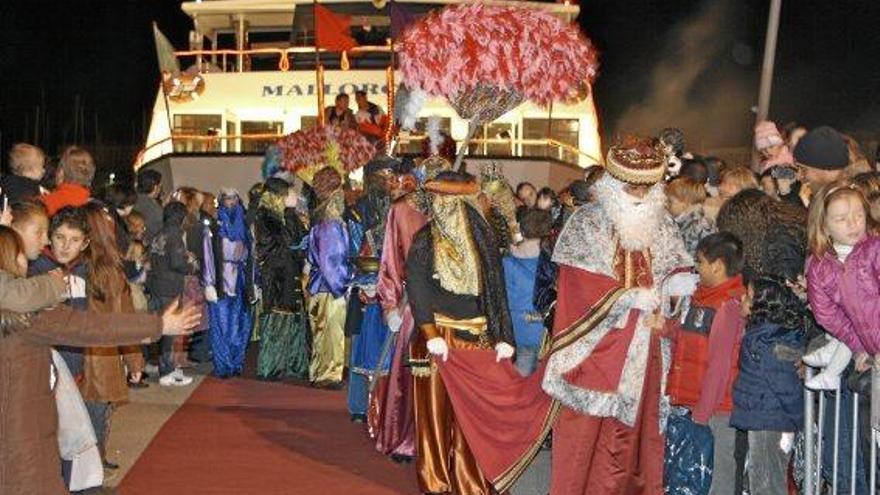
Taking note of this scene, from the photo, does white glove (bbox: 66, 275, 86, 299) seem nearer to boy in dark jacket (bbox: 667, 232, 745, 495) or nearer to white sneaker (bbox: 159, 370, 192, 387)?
boy in dark jacket (bbox: 667, 232, 745, 495)

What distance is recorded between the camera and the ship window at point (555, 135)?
1791 centimetres

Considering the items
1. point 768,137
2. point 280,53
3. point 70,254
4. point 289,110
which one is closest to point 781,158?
point 768,137

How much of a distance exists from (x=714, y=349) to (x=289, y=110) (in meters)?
13.0

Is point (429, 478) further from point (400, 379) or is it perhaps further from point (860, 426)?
point (860, 426)

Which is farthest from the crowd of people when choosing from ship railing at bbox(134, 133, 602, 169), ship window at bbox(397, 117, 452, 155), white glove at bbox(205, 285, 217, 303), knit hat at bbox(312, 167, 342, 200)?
ship window at bbox(397, 117, 452, 155)

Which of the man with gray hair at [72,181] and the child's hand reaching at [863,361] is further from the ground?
the man with gray hair at [72,181]

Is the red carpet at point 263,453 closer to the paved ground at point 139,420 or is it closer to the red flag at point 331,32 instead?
the paved ground at point 139,420

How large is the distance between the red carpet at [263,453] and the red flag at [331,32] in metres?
7.60

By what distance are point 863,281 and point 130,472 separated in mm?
4690

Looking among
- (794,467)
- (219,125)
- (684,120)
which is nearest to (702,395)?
(794,467)

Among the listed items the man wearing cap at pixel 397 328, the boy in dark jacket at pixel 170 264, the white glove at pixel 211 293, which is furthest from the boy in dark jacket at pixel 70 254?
the white glove at pixel 211 293

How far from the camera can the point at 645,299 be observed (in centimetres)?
635

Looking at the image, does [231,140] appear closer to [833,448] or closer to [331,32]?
[331,32]

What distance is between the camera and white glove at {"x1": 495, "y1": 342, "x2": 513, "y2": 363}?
709 centimetres
